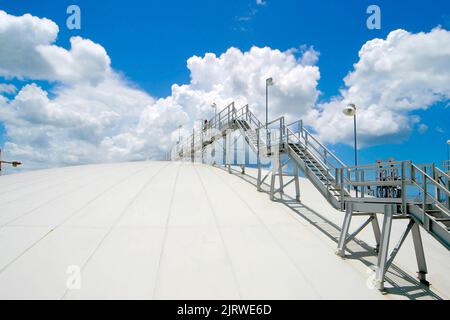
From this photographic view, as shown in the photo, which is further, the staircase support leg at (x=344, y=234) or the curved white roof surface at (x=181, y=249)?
the staircase support leg at (x=344, y=234)

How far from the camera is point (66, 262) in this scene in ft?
26.8

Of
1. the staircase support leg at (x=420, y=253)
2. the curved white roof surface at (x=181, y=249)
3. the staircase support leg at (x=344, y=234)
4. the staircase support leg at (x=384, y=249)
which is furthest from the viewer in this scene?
the staircase support leg at (x=344, y=234)

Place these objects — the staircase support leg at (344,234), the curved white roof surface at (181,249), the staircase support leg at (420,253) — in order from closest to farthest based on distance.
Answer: the curved white roof surface at (181,249) < the staircase support leg at (420,253) < the staircase support leg at (344,234)

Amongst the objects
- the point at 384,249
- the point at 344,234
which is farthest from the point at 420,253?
the point at 344,234

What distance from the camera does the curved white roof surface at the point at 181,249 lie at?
7.48 meters

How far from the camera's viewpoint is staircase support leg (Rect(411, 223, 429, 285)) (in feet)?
27.4

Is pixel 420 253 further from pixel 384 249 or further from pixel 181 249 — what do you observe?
pixel 181 249

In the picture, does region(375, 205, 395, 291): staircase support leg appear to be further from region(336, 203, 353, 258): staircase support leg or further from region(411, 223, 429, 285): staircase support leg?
region(336, 203, 353, 258): staircase support leg

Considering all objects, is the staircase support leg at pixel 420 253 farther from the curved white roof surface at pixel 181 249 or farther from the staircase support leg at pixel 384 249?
the staircase support leg at pixel 384 249

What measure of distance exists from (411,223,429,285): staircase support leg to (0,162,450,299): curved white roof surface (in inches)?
12.4

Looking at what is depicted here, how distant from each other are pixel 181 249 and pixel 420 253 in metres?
7.00

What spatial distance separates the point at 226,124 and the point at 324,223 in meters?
11.5

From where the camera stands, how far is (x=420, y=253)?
8.47m

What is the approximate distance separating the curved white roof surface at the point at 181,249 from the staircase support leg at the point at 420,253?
32 cm
